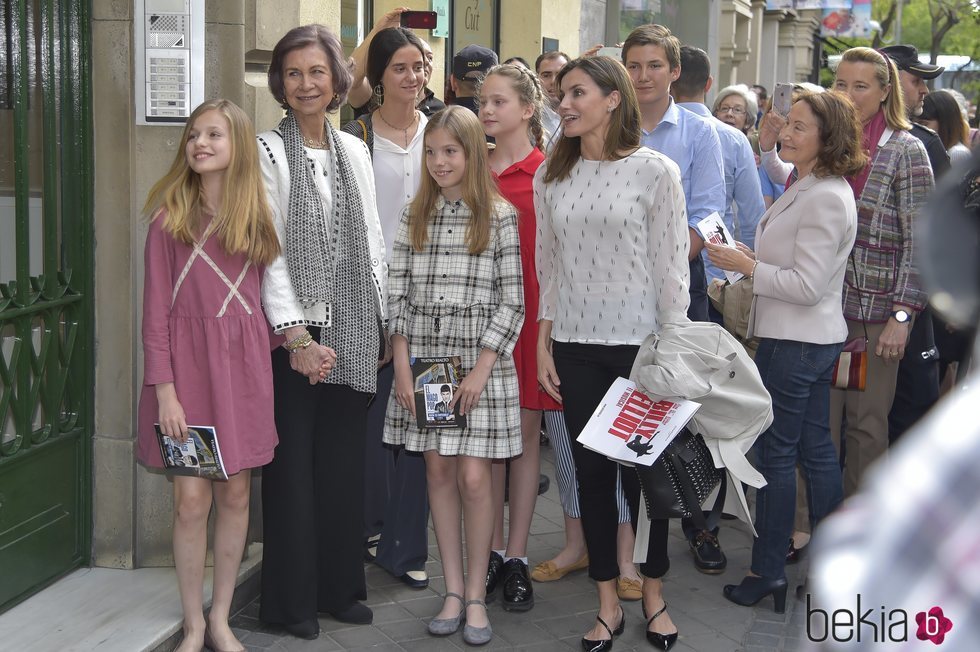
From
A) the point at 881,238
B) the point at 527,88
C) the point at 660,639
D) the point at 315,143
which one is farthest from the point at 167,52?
the point at 881,238

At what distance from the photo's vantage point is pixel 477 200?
4.41 metres

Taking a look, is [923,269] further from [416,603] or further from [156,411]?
[416,603]

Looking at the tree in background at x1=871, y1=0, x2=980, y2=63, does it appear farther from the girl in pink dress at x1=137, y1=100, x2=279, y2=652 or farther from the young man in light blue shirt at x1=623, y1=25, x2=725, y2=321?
the girl in pink dress at x1=137, y1=100, x2=279, y2=652

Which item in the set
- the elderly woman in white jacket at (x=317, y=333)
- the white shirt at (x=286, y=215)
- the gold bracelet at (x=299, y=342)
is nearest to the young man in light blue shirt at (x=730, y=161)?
Result: the white shirt at (x=286, y=215)

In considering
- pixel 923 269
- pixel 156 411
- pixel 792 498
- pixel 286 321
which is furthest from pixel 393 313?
pixel 923 269

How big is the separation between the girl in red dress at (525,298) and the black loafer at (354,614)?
0.59 m

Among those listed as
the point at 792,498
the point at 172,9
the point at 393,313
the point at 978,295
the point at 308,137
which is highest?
the point at 172,9

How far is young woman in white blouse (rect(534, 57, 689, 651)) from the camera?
166 inches

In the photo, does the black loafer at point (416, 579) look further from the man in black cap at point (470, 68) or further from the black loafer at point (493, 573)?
the man in black cap at point (470, 68)

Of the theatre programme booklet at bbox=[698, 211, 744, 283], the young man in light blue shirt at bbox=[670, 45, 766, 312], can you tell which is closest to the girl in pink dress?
the theatre programme booklet at bbox=[698, 211, 744, 283]

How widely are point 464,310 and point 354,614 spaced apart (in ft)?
4.19

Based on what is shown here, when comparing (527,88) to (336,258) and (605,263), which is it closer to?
(605,263)

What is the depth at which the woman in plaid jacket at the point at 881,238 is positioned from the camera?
5.02 metres

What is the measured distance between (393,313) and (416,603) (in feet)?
4.10
